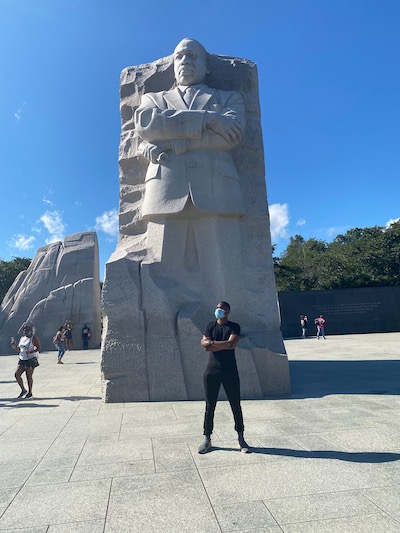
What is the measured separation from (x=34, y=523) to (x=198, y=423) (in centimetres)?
255

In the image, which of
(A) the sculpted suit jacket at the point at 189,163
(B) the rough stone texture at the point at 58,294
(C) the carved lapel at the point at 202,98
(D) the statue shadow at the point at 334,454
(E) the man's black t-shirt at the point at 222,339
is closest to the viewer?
(D) the statue shadow at the point at 334,454

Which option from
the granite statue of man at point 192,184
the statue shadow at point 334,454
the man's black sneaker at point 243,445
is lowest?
the statue shadow at point 334,454

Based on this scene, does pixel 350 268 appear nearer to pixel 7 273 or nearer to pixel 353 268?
pixel 353 268

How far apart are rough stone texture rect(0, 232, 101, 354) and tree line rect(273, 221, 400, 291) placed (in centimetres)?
1924

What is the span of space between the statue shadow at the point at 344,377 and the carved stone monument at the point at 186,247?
0.81 m

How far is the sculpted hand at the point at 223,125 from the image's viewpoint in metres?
6.94

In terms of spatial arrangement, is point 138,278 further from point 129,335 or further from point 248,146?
point 248,146

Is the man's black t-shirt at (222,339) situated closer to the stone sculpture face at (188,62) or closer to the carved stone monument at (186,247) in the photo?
the carved stone monument at (186,247)

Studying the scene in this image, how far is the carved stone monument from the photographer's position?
6367 mm

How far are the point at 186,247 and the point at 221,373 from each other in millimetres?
3487

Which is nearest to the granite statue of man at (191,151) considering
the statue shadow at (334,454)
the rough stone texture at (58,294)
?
the statue shadow at (334,454)

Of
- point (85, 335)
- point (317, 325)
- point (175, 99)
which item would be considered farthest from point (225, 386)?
point (317, 325)

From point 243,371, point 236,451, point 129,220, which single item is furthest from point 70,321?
point 236,451

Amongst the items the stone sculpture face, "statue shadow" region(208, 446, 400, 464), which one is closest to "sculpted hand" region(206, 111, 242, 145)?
the stone sculpture face
